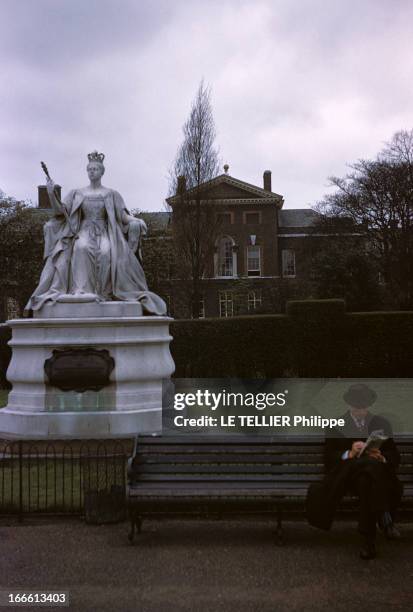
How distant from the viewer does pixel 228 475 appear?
695cm

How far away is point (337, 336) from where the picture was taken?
2342cm

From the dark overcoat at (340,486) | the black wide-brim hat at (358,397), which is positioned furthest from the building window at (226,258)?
the dark overcoat at (340,486)

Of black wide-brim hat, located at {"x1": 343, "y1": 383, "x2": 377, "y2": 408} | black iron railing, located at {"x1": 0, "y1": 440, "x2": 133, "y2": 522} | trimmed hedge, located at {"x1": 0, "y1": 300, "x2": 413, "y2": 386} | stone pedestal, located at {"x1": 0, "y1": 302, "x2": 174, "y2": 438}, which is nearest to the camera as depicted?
black iron railing, located at {"x1": 0, "y1": 440, "x2": 133, "y2": 522}

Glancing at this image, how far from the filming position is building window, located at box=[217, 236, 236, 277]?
61781 mm

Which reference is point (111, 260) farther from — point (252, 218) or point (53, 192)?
point (252, 218)

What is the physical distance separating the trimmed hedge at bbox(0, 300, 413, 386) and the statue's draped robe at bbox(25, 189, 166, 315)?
38.2ft

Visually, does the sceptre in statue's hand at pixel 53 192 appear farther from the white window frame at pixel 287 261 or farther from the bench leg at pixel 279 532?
the white window frame at pixel 287 261

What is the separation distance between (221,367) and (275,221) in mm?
39445

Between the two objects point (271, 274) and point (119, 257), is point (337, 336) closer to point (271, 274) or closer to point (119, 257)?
point (119, 257)

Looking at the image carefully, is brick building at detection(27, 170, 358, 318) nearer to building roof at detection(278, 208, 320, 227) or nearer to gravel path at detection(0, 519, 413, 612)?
building roof at detection(278, 208, 320, 227)

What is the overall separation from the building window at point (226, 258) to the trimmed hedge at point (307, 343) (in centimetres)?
3786

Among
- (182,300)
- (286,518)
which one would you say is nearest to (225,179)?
(182,300)

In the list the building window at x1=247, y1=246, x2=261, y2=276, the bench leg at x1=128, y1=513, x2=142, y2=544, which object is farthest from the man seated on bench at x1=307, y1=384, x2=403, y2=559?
the building window at x1=247, y1=246, x2=261, y2=276

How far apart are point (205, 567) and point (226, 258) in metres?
57.0
